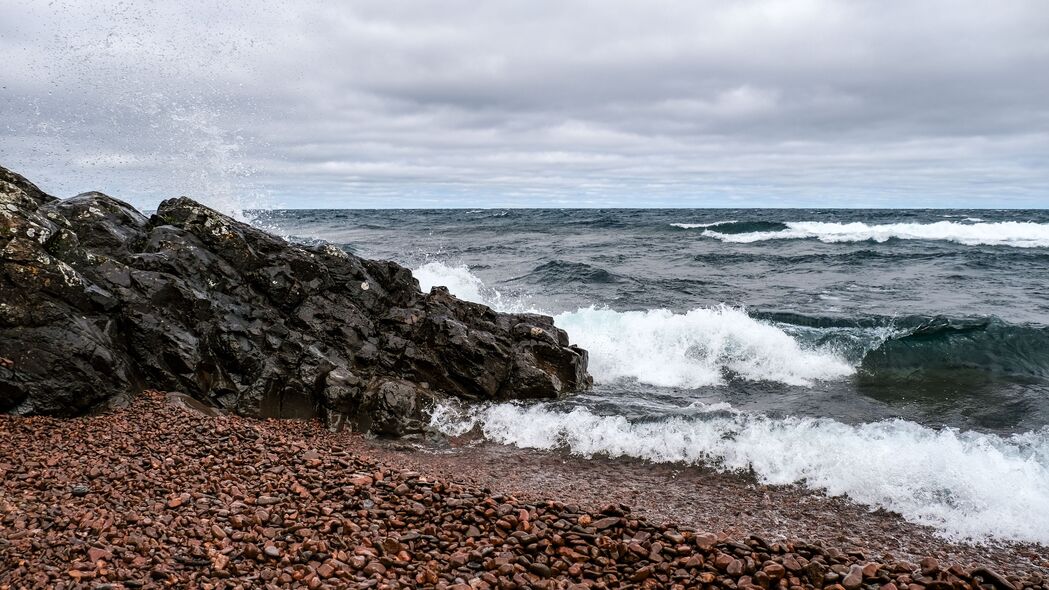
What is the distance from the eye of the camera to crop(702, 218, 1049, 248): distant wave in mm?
43344

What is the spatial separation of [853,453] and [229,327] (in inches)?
361

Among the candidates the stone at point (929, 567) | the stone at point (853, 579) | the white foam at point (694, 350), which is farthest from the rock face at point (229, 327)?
the stone at point (929, 567)

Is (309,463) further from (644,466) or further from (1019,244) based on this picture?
(1019,244)

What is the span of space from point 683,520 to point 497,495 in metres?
2.12

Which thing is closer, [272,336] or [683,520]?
[683,520]

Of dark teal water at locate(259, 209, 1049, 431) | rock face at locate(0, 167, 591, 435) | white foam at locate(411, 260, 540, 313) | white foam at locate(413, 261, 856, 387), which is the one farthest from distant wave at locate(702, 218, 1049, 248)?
rock face at locate(0, 167, 591, 435)

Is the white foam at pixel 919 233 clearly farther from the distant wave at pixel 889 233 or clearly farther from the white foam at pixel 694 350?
the white foam at pixel 694 350

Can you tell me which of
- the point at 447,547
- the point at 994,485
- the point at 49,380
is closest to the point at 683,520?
the point at 447,547

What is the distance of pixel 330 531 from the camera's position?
5637 millimetres

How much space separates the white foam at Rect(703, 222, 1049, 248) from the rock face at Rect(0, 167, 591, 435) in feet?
115

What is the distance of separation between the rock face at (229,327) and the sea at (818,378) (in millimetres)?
997

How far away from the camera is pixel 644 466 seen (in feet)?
29.1

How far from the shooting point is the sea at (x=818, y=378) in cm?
817

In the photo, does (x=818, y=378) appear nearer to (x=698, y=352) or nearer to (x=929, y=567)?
(x=698, y=352)
